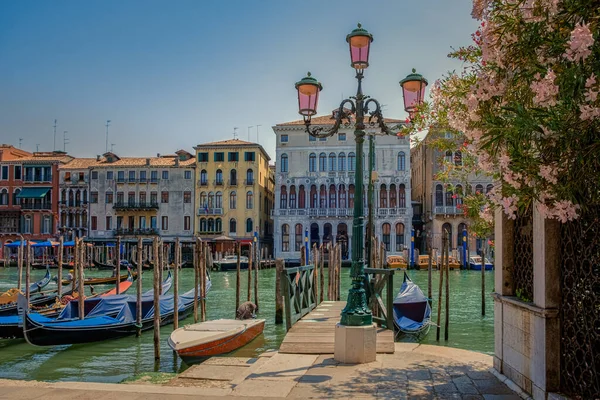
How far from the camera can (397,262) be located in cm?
3812

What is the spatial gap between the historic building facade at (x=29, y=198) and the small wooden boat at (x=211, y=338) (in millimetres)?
39313

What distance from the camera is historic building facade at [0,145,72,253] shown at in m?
46.3

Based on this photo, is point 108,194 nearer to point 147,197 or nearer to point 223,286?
point 147,197

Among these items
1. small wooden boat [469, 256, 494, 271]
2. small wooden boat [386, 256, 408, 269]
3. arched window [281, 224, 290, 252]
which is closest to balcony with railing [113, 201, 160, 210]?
arched window [281, 224, 290, 252]

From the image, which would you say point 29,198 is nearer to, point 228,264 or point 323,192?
point 228,264

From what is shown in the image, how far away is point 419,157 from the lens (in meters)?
Result: 47.3

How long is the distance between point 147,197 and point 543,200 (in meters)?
43.6

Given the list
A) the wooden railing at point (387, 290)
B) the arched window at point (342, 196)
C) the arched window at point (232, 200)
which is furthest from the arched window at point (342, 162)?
the wooden railing at point (387, 290)

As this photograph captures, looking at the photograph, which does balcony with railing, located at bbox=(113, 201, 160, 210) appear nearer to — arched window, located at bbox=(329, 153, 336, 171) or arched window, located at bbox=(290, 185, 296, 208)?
arched window, located at bbox=(290, 185, 296, 208)

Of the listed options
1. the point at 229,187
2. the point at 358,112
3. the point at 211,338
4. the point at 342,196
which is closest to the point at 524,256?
the point at 358,112

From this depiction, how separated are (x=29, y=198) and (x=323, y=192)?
22.8 metres

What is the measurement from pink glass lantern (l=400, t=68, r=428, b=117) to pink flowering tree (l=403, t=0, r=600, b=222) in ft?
10.8

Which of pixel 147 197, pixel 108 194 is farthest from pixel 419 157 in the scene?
pixel 108 194

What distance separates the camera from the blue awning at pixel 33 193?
1807 inches
